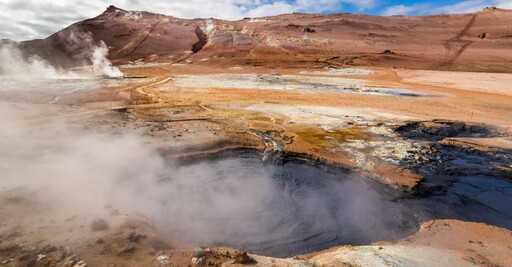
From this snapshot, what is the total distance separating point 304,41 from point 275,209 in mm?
49707

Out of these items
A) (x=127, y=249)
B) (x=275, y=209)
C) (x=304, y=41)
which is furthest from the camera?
(x=304, y=41)

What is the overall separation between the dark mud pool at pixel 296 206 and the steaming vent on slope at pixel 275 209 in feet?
0.06

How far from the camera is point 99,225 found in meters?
5.62

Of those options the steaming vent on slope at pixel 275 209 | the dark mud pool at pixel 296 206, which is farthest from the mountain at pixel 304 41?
the steaming vent on slope at pixel 275 209

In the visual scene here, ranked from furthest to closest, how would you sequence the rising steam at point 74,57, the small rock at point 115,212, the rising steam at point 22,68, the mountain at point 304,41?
the mountain at point 304,41 < the rising steam at point 74,57 < the rising steam at point 22,68 < the small rock at point 115,212

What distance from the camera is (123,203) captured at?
23.4 ft

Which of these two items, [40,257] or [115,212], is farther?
[115,212]

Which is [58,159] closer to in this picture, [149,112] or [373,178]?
[149,112]

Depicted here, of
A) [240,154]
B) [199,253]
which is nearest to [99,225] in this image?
[199,253]

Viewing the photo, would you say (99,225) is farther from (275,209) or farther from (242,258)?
(275,209)

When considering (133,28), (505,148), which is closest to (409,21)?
(133,28)

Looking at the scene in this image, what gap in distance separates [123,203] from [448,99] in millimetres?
19350

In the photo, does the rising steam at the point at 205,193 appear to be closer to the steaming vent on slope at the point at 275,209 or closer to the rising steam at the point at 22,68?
the steaming vent on slope at the point at 275,209

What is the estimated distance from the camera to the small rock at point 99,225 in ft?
18.3
